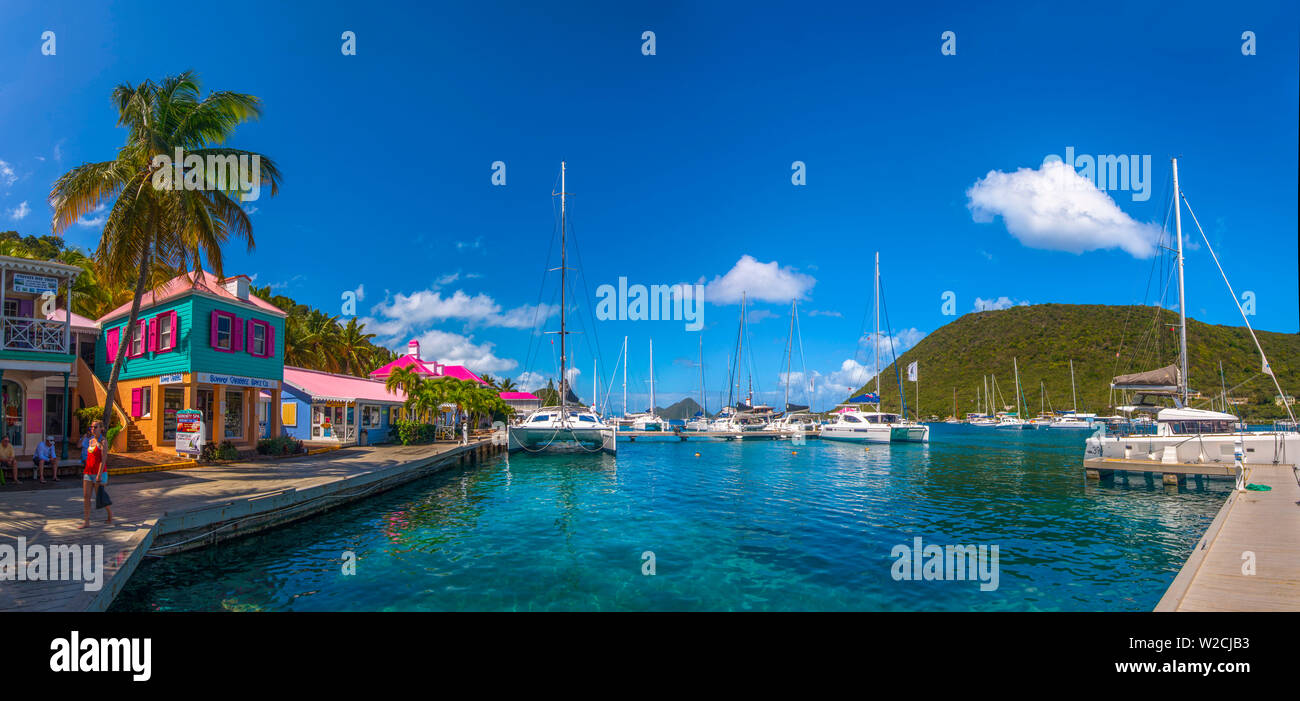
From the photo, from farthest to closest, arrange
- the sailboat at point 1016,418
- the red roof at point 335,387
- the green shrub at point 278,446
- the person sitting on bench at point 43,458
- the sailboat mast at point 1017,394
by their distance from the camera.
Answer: the sailboat mast at point 1017,394 → the sailboat at point 1016,418 → the red roof at point 335,387 → the green shrub at point 278,446 → the person sitting on bench at point 43,458

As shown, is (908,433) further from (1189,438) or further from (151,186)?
(151,186)

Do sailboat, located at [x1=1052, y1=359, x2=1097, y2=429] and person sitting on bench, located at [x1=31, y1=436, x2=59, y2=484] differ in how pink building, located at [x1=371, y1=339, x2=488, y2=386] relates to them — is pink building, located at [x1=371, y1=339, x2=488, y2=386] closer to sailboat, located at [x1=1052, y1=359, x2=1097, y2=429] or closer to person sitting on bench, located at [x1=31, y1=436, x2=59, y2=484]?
person sitting on bench, located at [x1=31, y1=436, x2=59, y2=484]

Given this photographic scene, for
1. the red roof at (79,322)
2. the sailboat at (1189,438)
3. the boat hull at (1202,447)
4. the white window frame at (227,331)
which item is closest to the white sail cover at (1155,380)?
the sailboat at (1189,438)

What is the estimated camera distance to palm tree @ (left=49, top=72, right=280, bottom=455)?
753 inches

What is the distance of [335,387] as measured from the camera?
120 feet

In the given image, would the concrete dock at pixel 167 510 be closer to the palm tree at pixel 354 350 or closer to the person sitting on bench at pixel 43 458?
the person sitting on bench at pixel 43 458

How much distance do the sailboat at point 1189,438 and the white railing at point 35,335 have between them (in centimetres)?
4104

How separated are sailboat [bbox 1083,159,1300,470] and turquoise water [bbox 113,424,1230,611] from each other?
164cm

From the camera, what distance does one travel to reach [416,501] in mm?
22422

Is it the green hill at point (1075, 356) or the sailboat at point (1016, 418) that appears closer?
the green hill at point (1075, 356)

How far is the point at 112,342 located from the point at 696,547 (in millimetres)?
29430

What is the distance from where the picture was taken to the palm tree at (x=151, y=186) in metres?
19.1
